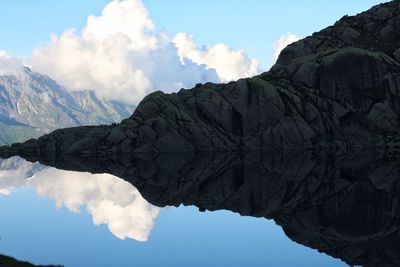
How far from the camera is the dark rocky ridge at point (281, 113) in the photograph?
366 feet

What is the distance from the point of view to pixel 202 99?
114875 mm

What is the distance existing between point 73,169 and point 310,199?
53.4 metres

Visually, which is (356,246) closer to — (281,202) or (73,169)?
(281,202)

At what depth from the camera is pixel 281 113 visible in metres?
112

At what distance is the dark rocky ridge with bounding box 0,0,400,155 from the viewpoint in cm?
11162

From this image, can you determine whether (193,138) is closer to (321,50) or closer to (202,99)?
(202,99)

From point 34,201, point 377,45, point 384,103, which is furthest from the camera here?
point 377,45

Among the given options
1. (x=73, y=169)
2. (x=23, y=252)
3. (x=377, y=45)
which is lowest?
(x=23, y=252)

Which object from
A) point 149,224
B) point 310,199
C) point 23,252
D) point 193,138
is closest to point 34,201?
point 149,224

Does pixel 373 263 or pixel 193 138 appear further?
pixel 193 138

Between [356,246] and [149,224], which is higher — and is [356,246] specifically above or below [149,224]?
below

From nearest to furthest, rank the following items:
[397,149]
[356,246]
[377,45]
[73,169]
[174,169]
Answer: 1. [356,246]
2. [174,169]
3. [73,169]
4. [397,149]
5. [377,45]

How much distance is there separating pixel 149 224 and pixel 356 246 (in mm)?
18153

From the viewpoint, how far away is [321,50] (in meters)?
132
